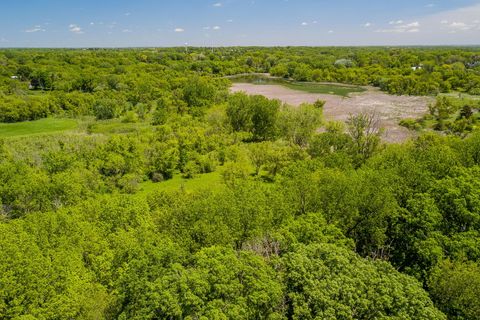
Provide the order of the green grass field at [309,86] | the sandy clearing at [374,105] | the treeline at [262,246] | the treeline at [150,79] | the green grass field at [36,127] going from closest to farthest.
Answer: the treeline at [262,246]
the sandy clearing at [374,105]
the green grass field at [36,127]
the treeline at [150,79]
the green grass field at [309,86]

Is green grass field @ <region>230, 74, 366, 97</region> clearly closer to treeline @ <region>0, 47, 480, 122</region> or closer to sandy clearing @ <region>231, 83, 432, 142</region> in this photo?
sandy clearing @ <region>231, 83, 432, 142</region>

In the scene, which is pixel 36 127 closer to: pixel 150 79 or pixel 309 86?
pixel 150 79

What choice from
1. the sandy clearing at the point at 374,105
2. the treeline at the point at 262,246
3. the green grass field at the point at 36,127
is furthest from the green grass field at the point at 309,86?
the treeline at the point at 262,246

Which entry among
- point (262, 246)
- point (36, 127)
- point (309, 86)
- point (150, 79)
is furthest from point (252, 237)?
point (309, 86)

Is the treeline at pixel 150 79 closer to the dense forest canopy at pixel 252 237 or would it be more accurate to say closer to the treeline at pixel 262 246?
the dense forest canopy at pixel 252 237

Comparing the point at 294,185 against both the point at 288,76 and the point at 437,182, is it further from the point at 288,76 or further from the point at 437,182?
the point at 288,76
